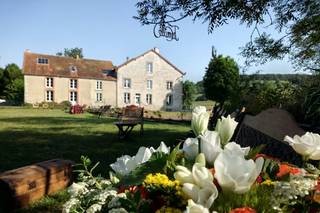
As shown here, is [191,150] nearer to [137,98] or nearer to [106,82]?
[106,82]

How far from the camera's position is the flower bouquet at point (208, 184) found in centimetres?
83

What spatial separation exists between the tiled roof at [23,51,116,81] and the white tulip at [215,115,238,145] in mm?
53476

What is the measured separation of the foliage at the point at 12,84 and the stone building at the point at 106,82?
28.7 feet

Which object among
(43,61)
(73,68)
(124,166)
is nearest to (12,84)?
(43,61)

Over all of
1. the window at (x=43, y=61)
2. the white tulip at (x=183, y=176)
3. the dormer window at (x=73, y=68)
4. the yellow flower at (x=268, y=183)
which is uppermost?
the window at (x=43, y=61)

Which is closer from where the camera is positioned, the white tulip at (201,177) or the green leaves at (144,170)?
the white tulip at (201,177)

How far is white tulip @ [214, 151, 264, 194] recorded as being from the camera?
2.72 ft

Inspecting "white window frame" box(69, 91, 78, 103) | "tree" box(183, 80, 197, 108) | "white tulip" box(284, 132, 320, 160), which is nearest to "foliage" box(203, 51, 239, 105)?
"tree" box(183, 80, 197, 108)

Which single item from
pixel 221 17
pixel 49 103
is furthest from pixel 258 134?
pixel 49 103

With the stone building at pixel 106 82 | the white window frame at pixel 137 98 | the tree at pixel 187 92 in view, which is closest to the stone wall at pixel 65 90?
the stone building at pixel 106 82

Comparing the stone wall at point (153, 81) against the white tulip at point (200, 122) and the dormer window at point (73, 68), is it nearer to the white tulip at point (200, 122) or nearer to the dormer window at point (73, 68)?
the dormer window at point (73, 68)

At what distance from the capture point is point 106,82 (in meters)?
54.6

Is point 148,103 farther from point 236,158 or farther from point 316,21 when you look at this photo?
point 236,158

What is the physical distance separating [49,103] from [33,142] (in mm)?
40577
